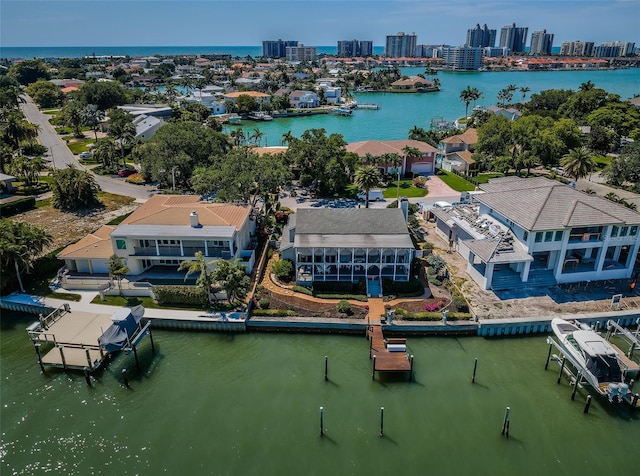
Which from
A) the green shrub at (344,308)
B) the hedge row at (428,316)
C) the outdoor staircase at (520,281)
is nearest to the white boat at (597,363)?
the hedge row at (428,316)

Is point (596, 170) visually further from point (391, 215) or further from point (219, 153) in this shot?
point (219, 153)

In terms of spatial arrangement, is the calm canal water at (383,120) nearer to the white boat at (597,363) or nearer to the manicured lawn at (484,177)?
the manicured lawn at (484,177)

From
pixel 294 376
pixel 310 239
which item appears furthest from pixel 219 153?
pixel 294 376

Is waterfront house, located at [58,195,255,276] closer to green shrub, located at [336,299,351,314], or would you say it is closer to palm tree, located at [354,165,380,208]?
green shrub, located at [336,299,351,314]

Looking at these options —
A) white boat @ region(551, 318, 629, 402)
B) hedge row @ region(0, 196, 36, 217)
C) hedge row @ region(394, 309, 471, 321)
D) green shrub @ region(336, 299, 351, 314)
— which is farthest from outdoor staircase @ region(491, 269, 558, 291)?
hedge row @ region(0, 196, 36, 217)

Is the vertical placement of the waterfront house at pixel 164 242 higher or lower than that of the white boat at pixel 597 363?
higher

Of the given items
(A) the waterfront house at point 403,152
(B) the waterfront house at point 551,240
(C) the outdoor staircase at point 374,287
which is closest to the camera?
(C) the outdoor staircase at point 374,287

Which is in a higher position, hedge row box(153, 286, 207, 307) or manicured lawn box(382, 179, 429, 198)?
manicured lawn box(382, 179, 429, 198)

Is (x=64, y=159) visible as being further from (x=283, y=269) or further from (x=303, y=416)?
(x=303, y=416)

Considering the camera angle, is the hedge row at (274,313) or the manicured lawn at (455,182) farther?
the manicured lawn at (455,182)
